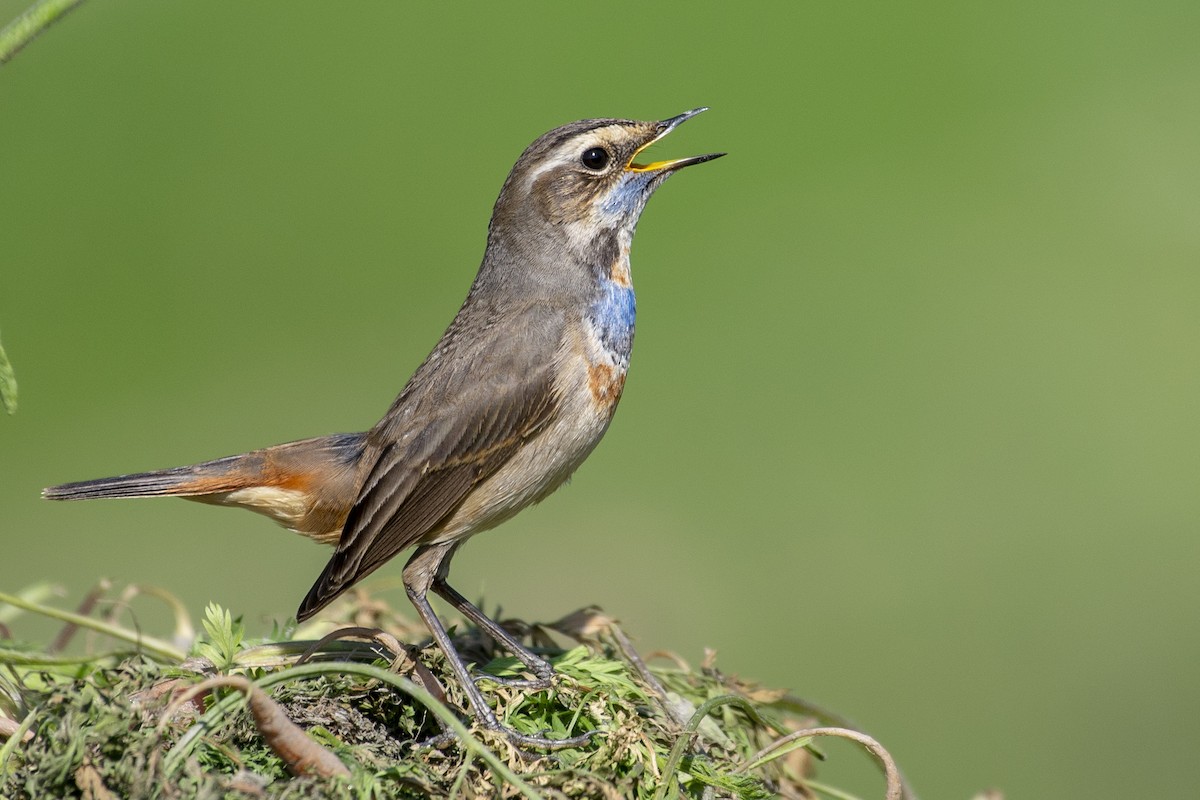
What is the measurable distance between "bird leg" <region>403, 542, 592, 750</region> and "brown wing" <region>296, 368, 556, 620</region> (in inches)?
6.0

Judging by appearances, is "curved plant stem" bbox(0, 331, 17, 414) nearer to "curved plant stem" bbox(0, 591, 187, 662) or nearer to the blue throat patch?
"curved plant stem" bbox(0, 591, 187, 662)

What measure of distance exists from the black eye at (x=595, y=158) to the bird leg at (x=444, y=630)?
1.53 meters

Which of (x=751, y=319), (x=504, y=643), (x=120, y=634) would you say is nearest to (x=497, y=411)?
Result: (x=504, y=643)

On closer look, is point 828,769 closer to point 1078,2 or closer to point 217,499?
point 217,499

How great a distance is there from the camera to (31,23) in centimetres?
279

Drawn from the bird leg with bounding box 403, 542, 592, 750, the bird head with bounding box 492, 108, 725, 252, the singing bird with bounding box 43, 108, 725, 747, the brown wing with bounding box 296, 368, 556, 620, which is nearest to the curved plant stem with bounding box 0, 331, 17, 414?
the bird leg with bounding box 403, 542, 592, 750

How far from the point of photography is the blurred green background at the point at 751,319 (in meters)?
11.2

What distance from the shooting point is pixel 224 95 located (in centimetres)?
1585

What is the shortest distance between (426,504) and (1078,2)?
14644 millimetres

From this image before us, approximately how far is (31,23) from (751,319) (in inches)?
467

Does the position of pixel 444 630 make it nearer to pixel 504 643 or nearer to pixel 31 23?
pixel 504 643

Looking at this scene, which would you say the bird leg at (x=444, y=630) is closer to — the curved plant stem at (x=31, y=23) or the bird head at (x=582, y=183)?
the bird head at (x=582, y=183)

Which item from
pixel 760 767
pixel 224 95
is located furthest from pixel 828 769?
pixel 224 95

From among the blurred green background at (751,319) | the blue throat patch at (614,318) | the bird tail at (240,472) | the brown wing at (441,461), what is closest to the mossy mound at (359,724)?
the brown wing at (441,461)
